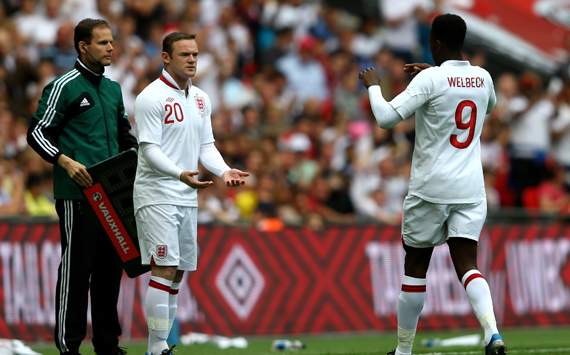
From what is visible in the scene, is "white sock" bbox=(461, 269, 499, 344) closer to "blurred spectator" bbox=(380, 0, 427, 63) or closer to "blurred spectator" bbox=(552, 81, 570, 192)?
"blurred spectator" bbox=(552, 81, 570, 192)

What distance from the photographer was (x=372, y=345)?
1545 centimetres

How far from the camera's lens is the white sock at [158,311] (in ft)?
35.7

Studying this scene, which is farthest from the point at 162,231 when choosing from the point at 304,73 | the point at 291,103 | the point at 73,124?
the point at 304,73

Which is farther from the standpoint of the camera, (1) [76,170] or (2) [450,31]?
(1) [76,170]

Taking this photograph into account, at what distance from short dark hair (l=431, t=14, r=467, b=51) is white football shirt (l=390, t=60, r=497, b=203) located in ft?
0.49

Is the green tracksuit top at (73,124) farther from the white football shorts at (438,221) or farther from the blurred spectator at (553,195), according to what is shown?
the blurred spectator at (553,195)

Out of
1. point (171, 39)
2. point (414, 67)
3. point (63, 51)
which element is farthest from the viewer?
point (63, 51)

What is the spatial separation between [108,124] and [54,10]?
829 cm

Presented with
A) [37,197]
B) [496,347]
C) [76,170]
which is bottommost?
[37,197]

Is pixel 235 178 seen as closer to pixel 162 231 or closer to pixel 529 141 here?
pixel 162 231

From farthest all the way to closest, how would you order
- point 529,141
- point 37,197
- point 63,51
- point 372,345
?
point 529,141
point 63,51
point 37,197
point 372,345

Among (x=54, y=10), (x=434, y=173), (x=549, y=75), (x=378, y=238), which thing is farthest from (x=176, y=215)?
(x=549, y=75)

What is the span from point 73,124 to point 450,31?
Result: 3239 mm

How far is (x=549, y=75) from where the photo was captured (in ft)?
84.6
